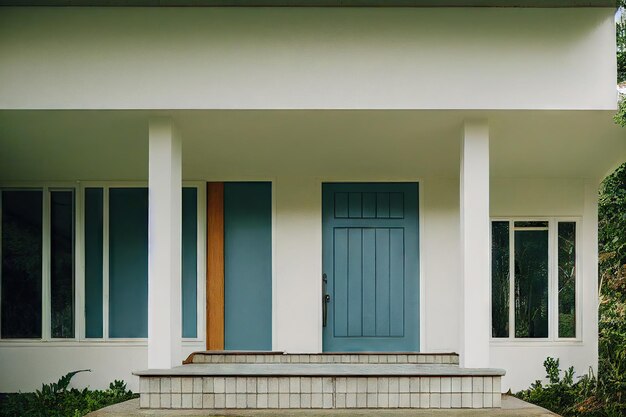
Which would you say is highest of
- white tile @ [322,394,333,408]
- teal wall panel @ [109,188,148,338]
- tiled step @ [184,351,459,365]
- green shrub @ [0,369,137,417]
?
teal wall panel @ [109,188,148,338]

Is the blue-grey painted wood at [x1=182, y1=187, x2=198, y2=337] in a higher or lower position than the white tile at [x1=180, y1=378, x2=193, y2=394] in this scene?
higher

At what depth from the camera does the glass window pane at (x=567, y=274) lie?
26.9 ft

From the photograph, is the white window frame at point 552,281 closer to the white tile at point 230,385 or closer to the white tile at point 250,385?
the white tile at point 250,385

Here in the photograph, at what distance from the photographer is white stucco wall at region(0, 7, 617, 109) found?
19.7ft

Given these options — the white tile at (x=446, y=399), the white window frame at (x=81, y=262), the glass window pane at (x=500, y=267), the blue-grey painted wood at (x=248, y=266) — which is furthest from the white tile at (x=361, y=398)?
the glass window pane at (x=500, y=267)

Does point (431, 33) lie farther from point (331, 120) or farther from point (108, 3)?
point (108, 3)

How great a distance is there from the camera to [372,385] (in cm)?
588

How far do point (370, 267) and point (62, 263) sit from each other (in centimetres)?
371

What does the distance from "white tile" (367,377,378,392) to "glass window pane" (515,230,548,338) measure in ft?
9.87

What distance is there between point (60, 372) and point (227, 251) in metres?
2.42

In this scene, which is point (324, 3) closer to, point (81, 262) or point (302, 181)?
point (302, 181)

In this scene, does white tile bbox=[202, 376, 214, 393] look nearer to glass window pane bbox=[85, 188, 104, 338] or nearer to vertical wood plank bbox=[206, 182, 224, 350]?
vertical wood plank bbox=[206, 182, 224, 350]

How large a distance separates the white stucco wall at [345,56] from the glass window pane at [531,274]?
2.57 metres

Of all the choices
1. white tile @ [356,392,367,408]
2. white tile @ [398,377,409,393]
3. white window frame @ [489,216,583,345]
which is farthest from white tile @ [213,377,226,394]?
white window frame @ [489,216,583,345]
